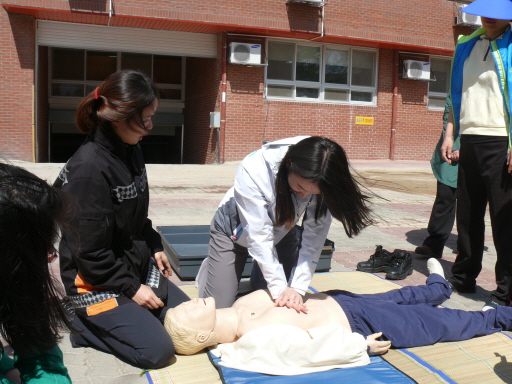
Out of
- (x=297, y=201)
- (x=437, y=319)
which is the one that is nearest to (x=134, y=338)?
(x=297, y=201)

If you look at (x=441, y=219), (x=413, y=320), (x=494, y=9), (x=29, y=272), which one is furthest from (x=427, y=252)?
(x=29, y=272)

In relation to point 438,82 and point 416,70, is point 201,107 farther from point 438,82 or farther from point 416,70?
point 438,82

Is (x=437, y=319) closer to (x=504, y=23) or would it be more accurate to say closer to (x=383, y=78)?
(x=504, y=23)

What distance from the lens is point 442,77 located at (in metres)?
17.9

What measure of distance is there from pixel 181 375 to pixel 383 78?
15.5 meters

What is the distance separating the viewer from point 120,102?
2711mm

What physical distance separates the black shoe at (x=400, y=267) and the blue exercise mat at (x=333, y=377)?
1.96 m

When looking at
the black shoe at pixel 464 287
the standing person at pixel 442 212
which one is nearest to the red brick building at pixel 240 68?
the standing person at pixel 442 212

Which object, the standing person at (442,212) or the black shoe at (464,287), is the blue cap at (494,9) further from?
the black shoe at (464,287)

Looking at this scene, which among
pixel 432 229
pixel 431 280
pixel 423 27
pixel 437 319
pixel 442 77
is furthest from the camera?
pixel 442 77

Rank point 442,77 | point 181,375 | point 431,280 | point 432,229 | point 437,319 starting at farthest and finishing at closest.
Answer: point 442,77 → point 432,229 → point 431,280 → point 437,319 → point 181,375

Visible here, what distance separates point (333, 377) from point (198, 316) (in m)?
0.79

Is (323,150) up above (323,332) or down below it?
above

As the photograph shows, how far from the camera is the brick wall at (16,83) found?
13227mm
